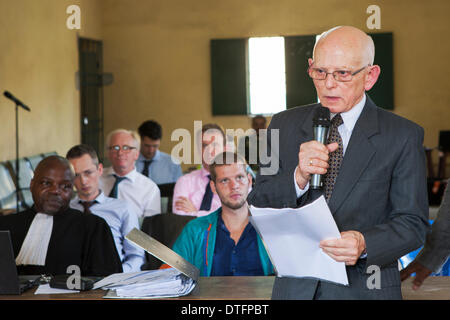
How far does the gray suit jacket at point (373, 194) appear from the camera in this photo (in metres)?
1.51

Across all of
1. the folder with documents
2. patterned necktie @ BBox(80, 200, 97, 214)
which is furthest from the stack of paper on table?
patterned necktie @ BBox(80, 200, 97, 214)

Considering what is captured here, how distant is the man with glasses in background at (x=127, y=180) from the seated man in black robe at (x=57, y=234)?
5.62ft

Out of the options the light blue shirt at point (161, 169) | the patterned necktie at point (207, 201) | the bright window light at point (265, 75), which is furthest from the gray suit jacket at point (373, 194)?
the bright window light at point (265, 75)

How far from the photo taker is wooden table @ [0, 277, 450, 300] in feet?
6.86

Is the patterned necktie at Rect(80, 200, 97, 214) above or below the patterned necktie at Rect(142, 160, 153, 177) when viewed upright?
below

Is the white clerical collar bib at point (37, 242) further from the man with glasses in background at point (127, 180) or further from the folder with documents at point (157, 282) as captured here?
the man with glasses in background at point (127, 180)

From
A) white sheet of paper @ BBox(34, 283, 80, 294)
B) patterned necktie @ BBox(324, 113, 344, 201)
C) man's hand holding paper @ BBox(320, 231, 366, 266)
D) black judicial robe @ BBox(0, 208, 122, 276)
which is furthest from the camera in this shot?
black judicial robe @ BBox(0, 208, 122, 276)

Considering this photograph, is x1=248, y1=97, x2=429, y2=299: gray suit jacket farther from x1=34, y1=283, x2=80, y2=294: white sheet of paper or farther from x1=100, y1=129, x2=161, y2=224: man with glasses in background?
x1=100, y1=129, x2=161, y2=224: man with glasses in background

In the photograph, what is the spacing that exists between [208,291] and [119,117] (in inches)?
363

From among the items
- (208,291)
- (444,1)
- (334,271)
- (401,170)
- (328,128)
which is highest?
(444,1)

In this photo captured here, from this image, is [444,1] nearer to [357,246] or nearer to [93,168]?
[93,168]

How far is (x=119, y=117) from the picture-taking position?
36.5 ft

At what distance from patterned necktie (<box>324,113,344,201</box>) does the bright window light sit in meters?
9.15

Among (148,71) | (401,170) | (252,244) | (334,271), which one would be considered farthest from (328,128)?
(148,71)
